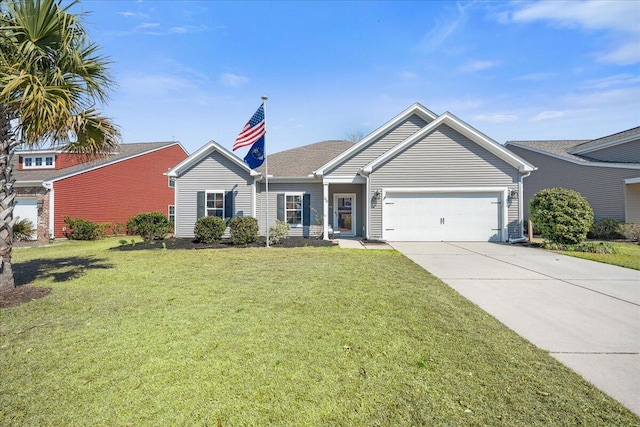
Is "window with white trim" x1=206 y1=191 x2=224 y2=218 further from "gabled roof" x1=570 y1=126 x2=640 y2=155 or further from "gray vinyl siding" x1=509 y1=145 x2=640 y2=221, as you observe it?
"gabled roof" x1=570 y1=126 x2=640 y2=155

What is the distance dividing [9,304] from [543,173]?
24231mm

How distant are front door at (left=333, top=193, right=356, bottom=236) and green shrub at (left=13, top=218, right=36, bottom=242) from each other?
1599 centimetres

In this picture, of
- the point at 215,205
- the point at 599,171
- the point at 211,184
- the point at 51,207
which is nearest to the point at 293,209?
the point at 215,205

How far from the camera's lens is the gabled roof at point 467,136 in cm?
1318

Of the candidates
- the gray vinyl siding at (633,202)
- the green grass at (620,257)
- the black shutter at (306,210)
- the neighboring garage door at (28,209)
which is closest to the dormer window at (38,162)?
the neighboring garage door at (28,209)

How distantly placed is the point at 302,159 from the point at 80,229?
12557 millimetres

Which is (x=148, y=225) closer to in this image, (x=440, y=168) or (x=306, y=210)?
(x=306, y=210)

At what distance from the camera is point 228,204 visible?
1507cm

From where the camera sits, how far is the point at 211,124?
16.2m

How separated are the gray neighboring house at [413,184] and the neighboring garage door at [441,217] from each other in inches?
1.6

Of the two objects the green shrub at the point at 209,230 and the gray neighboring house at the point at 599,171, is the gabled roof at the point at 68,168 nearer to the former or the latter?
the green shrub at the point at 209,230

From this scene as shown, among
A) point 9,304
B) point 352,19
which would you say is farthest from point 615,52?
point 9,304

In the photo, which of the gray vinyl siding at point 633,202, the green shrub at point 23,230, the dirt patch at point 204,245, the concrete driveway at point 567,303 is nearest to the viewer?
the concrete driveway at point 567,303

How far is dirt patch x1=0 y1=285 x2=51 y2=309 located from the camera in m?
5.16
